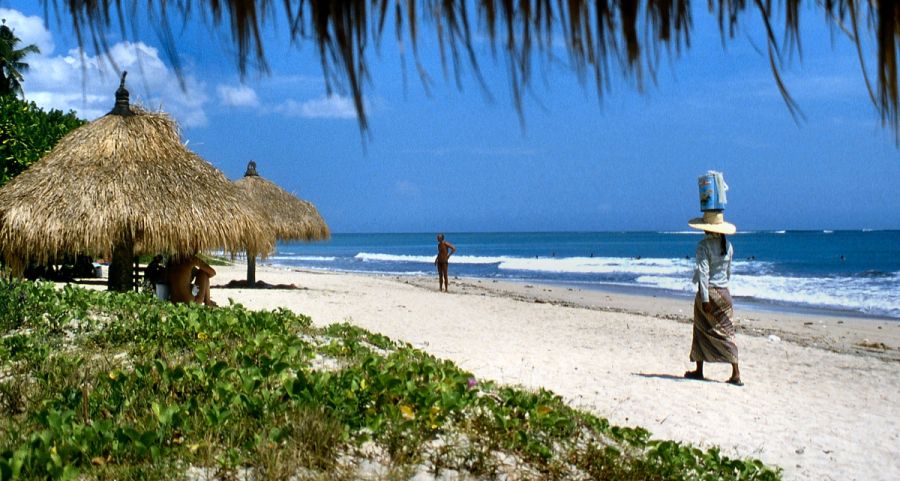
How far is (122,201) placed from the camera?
9.73 m

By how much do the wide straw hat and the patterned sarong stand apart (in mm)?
538

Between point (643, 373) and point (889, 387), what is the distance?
2.68 metres

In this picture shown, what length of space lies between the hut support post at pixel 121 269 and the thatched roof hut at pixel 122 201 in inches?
0.6

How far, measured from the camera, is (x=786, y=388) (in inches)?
285

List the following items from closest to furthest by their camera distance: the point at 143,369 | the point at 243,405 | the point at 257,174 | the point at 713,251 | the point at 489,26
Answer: the point at 489,26 → the point at 243,405 → the point at 143,369 → the point at 713,251 → the point at 257,174

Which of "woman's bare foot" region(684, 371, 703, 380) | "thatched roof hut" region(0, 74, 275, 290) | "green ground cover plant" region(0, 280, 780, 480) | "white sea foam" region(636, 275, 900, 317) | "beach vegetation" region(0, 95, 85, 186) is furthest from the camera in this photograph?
"white sea foam" region(636, 275, 900, 317)

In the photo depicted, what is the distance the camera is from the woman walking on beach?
6492 millimetres

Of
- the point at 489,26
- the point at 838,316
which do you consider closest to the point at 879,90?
the point at 489,26

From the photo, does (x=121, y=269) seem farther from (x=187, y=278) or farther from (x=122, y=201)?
(x=187, y=278)

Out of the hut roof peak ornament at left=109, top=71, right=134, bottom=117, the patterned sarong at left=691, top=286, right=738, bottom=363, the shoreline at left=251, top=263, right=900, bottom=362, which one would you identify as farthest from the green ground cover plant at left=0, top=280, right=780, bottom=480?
the shoreline at left=251, top=263, right=900, bottom=362

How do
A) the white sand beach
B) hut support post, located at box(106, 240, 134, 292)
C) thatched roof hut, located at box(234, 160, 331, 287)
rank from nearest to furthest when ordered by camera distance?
the white sand beach, hut support post, located at box(106, 240, 134, 292), thatched roof hut, located at box(234, 160, 331, 287)

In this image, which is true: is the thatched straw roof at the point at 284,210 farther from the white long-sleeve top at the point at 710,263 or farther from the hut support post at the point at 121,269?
the white long-sleeve top at the point at 710,263

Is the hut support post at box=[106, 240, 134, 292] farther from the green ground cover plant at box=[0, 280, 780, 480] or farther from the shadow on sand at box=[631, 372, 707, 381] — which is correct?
the shadow on sand at box=[631, 372, 707, 381]

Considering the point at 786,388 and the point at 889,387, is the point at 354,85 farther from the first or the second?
the point at 889,387
